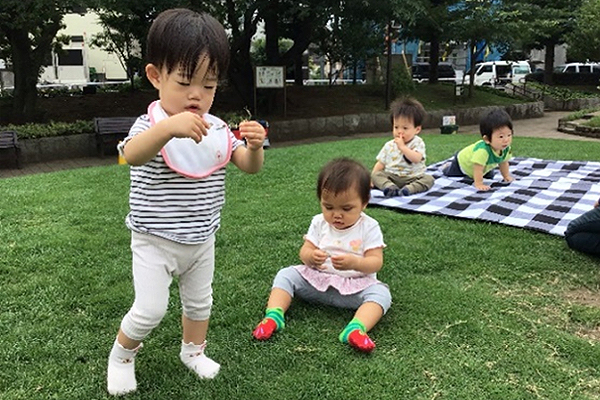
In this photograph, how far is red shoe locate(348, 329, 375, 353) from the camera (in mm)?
2449

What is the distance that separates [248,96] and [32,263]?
1096 centimetres

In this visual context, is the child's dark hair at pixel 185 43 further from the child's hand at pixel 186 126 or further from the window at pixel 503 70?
the window at pixel 503 70

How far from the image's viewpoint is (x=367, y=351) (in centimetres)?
246

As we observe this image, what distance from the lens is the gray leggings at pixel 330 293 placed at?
278cm

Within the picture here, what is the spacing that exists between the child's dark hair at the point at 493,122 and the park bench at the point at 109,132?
280 inches

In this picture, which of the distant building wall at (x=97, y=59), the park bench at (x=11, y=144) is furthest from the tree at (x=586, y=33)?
the distant building wall at (x=97, y=59)

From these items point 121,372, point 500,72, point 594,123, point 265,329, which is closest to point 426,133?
point 594,123

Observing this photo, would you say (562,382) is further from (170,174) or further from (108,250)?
(108,250)

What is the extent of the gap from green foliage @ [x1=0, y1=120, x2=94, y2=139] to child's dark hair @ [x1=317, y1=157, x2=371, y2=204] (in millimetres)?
9110

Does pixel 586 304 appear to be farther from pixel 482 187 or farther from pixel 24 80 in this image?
pixel 24 80

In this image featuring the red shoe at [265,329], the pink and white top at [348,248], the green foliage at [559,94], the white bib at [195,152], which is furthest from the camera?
the green foliage at [559,94]

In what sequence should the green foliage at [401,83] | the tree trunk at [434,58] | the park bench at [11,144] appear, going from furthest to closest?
the tree trunk at [434,58] < the green foliage at [401,83] < the park bench at [11,144]

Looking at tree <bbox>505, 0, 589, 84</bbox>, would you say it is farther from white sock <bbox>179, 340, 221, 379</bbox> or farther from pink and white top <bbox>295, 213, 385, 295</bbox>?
white sock <bbox>179, 340, 221, 379</bbox>

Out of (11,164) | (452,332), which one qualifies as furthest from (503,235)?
(11,164)
